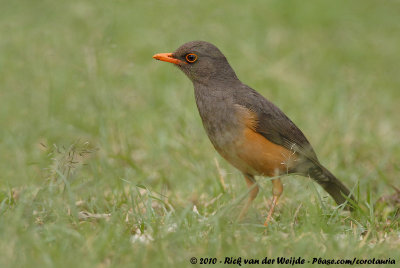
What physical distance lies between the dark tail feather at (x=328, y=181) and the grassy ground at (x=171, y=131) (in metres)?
0.17

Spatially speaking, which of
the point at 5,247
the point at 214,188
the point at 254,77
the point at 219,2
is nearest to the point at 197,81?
the point at 214,188

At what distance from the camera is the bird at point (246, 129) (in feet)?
19.0

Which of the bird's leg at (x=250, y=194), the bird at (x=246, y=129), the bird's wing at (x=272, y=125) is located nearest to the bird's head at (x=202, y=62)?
the bird at (x=246, y=129)

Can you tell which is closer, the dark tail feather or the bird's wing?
the bird's wing

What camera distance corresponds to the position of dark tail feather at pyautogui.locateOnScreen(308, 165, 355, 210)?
20.4ft

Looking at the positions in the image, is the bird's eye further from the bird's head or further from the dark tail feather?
the dark tail feather

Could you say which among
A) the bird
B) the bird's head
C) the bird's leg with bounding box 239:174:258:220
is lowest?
the bird's leg with bounding box 239:174:258:220

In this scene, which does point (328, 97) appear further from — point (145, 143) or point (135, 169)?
point (135, 169)

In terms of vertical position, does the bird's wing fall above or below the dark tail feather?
above

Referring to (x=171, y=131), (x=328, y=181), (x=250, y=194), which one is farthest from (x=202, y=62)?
(x=171, y=131)

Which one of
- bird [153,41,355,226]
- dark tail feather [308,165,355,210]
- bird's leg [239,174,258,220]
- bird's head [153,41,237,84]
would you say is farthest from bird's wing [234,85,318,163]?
bird's leg [239,174,258,220]

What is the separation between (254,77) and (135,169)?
356 centimetres

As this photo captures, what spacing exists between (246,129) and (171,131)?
2683 mm

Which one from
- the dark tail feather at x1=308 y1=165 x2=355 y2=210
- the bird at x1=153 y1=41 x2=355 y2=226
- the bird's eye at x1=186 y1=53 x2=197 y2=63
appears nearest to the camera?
the bird at x1=153 y1=41 x2=355 y2=226
